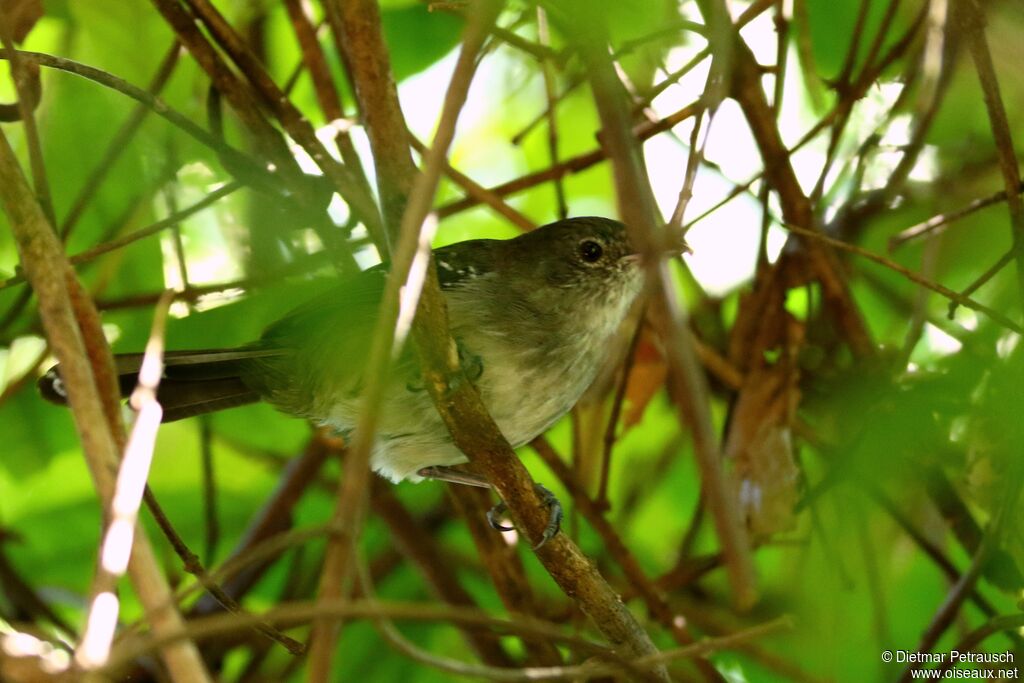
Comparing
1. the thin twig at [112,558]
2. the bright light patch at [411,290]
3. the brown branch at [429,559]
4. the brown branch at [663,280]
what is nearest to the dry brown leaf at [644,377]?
the brown branch at [429,559]

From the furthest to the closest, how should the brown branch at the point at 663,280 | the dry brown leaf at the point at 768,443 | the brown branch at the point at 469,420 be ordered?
the dry brown leaf at the point at 768,443
the brown branch at the point at 469,420
the brown branch at the point at 663,280

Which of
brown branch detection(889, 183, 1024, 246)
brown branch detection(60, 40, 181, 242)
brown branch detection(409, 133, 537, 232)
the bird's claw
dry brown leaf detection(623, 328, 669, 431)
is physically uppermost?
brown branch detection(60, 40, 181, 242)

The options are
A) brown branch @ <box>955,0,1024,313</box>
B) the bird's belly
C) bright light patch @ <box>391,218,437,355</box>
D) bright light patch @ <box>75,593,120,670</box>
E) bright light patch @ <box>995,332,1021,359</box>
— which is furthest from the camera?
the bird's belly

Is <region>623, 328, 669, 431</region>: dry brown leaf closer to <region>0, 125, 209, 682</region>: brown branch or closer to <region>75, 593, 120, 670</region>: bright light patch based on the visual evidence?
<region>0, 125, 209, 682</region>: brown branch

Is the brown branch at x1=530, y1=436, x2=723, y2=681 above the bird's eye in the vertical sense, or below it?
below

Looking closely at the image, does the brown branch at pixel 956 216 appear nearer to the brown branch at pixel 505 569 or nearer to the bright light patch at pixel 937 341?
the bright light patch at pixel 937 341

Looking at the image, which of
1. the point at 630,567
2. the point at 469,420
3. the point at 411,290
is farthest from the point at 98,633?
the point at 630,567

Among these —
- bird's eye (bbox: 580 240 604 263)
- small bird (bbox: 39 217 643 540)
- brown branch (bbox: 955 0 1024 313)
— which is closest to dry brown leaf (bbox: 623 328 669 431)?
small bird (bbox: 39 217 643 540)
